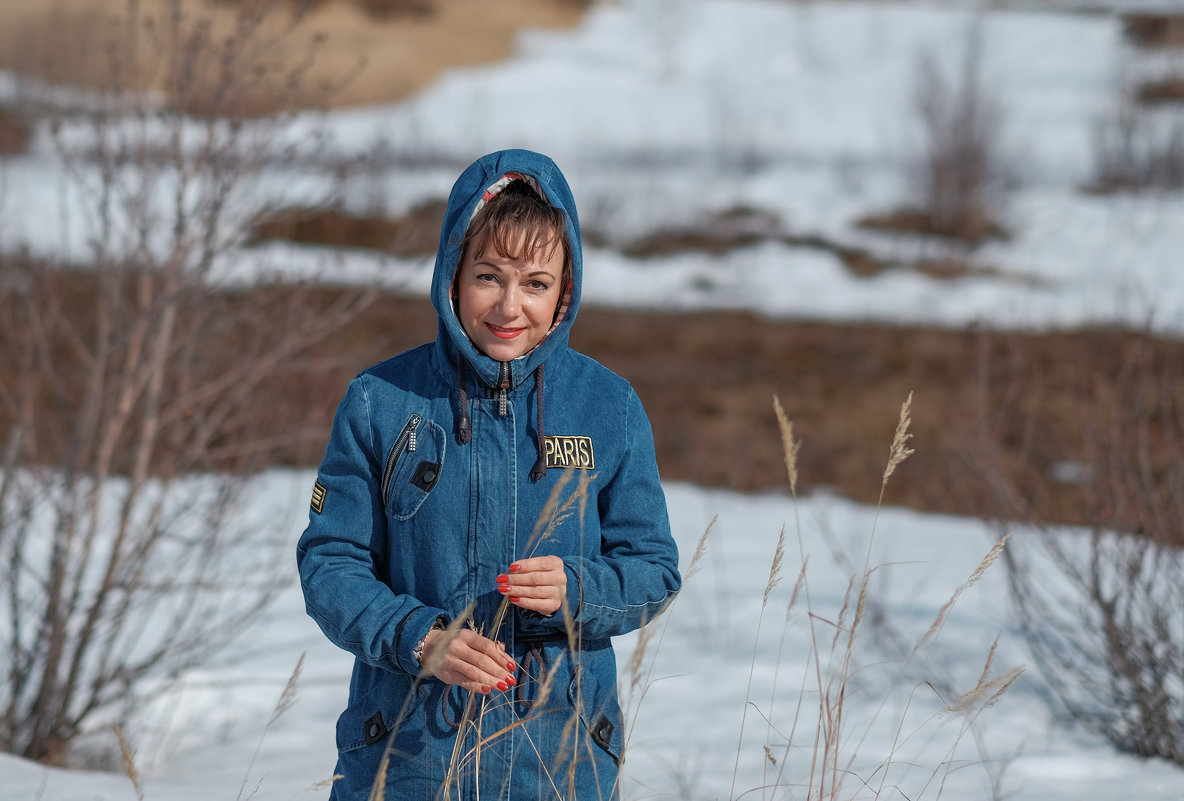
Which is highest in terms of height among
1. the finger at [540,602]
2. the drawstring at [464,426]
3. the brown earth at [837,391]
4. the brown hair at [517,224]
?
the brown hair at [517,224]

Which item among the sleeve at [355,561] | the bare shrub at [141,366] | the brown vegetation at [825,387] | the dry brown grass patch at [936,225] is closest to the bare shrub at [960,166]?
the dry brown grass patch at [936,225]

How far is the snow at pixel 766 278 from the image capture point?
3398 mm

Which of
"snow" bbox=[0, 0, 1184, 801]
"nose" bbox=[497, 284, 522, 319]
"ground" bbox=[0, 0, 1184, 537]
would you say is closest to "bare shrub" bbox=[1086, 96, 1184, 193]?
"snow" bbox=[0, 0, 1184, 801]

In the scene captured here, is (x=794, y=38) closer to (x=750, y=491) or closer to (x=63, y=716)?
(x=750, y=491)

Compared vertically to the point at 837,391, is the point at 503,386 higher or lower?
higher

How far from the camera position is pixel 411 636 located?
5.24 feet

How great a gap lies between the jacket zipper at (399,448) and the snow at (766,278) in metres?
0.70

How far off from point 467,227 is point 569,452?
0.40 m

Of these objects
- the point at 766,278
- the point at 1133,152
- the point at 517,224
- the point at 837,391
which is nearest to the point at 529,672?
the point at 517,224

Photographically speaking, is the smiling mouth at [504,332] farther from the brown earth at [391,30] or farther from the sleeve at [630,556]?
the brown earth at [391,30]

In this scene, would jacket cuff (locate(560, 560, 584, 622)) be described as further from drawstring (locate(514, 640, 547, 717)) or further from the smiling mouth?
the smiling mouth

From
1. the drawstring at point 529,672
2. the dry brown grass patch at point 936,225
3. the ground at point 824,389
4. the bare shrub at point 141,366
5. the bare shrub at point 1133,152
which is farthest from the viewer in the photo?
the bare shrub at point 1133,152

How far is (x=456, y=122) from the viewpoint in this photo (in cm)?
2411

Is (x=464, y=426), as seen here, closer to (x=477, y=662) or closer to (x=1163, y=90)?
(x=477, y=662)
